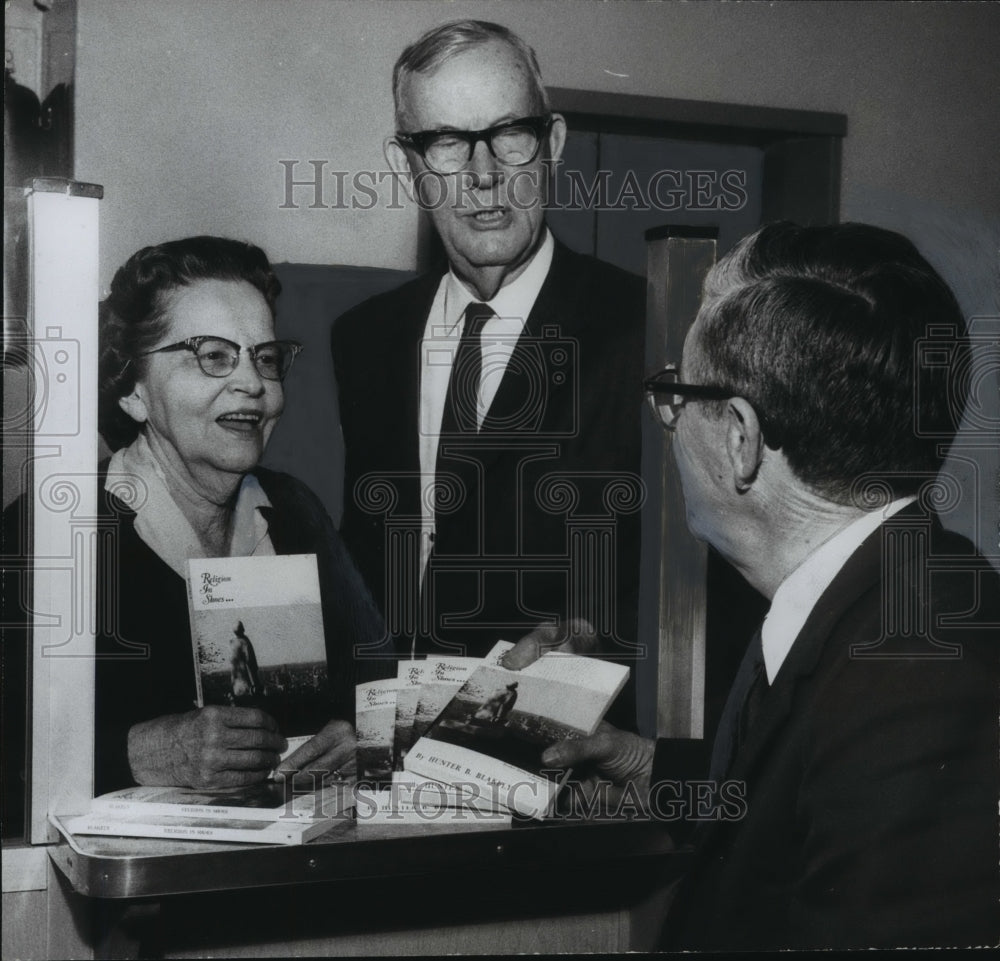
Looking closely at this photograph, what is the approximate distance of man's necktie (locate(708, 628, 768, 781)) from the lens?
107 inches

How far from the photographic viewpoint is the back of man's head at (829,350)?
2654 millimetres

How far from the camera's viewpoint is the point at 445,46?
2635mm

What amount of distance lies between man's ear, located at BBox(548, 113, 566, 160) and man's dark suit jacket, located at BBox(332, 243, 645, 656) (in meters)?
0.19

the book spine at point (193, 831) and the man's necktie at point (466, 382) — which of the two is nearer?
the book spine at point (193, 831)

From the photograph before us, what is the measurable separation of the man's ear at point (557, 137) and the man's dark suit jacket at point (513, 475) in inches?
7.3

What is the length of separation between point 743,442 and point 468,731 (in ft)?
2.62

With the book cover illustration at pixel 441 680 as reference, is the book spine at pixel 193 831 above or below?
below

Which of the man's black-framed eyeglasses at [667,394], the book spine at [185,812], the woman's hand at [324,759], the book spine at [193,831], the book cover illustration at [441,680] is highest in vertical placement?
the man's black-framed eyeglasses at [667,394]

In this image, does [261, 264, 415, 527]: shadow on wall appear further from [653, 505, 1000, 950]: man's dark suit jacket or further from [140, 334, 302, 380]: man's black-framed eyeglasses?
[653, 505, 1000, 950]: man's dark suit jacket

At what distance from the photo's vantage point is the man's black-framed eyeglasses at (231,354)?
2607mm

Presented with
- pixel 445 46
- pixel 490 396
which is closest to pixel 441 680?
pixel 490 396

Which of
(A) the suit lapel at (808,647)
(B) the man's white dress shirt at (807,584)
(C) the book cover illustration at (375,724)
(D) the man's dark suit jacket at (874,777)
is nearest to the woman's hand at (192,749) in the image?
(C) the book cover illustration at (375,724)

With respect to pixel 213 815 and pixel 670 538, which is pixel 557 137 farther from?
pixel 213 815

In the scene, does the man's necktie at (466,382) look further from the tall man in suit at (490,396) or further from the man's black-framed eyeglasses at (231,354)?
the man's black-framed eyeglasses at (231,354)
